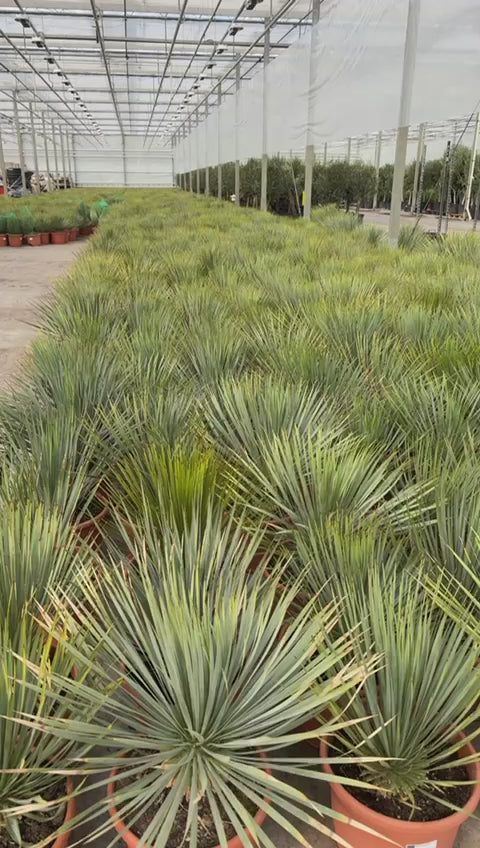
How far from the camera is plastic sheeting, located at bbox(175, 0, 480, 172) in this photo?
5758 millimetres

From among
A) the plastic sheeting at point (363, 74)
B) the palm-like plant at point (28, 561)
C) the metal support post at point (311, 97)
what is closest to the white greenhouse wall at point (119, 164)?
the plastic sheeting at point (363, 74)

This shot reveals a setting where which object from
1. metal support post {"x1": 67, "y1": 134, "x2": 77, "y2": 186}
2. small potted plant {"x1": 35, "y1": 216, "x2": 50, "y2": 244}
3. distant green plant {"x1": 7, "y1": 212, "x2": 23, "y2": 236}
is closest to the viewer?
distant green plant {"x1": 7, "y1": 212, "x2": 23, "y2": 236}

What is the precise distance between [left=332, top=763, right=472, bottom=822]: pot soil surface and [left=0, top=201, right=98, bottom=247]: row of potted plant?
499 inches

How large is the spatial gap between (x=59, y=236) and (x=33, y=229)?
57cm

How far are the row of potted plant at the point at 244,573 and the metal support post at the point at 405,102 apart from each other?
12.5ft

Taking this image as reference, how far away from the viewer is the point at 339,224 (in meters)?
7.82

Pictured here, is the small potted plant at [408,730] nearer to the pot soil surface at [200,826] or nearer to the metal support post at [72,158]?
the pot soil surface at [200,826]

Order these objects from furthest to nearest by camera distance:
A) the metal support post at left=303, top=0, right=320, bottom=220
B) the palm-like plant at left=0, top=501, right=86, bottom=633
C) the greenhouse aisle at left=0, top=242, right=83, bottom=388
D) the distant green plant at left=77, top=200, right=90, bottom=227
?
the distant green plant at left=77, top=200, right=90, bottom=227 < the metal support post at left=303, top=0, right=320, bottom=220 < the greenhouse aisle at left=0, top=242, right=83, bottom=388 < the palm-like plant at left=0, top=501, right=86, bottom=633

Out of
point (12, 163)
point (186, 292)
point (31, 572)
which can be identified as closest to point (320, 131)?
point (186, 292)

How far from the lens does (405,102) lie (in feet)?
21.5

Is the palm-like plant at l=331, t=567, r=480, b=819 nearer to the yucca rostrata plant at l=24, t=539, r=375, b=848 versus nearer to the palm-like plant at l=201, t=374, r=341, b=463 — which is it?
the yucca rostrata plant at l=24, t=539, r=375, b=848

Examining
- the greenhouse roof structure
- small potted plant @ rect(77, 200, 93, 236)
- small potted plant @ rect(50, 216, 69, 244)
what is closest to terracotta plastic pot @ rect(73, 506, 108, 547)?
the greenhouse roof structure

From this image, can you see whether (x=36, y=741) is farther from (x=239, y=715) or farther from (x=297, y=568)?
(x=297, y=568)

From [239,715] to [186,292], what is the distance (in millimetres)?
2656
